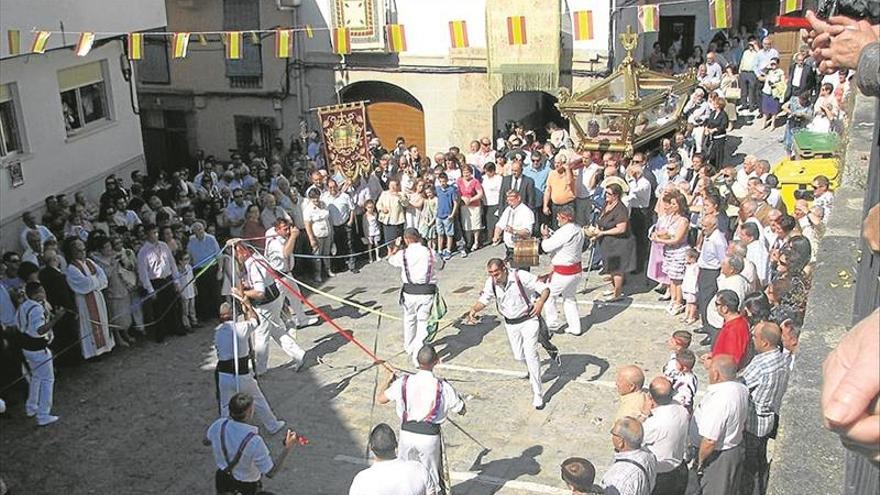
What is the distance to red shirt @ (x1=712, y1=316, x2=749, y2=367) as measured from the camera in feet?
27.3

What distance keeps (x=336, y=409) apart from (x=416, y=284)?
69.4 inches

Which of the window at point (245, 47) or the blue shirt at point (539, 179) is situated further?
the window at point (245, 47)

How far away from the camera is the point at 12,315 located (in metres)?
11.0

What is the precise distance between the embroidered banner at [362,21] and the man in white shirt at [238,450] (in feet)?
52.5

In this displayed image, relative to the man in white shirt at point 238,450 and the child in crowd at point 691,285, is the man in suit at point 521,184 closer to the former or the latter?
the child in crowd at point 691,285

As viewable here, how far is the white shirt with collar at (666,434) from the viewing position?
707cm

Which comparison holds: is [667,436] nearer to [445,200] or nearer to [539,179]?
[539,179]

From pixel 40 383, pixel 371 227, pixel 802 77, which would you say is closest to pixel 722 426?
pixel 40 383

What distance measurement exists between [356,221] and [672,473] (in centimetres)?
964

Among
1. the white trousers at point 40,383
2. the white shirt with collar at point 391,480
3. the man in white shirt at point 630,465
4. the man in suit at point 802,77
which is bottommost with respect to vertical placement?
the white trousers at point 40,383

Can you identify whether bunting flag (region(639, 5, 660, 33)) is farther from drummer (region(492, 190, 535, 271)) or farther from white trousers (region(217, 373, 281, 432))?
white trousers (region(217, 373, 281, 432))

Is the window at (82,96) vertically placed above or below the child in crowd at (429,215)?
above

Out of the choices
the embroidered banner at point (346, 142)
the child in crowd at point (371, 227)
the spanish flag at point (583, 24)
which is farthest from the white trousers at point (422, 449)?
the spanish flag at point (583, 24)

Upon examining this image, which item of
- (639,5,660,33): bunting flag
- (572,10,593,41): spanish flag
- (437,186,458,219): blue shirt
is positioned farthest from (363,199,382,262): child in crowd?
(572,10,593,41): spanish flag
